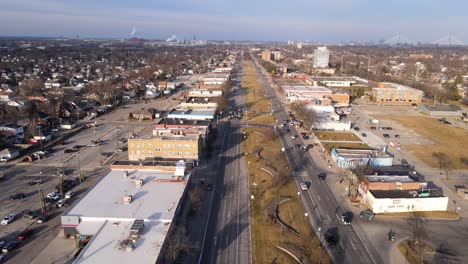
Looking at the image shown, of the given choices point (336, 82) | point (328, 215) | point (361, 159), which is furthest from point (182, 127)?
point (336, 82)

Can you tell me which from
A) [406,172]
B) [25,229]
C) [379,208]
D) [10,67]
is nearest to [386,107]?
[406,172]

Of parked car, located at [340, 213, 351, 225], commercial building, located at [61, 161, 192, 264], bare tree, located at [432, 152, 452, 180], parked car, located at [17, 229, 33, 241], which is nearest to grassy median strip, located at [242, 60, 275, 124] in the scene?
bare tree, located at [432, 152, 452, 180]

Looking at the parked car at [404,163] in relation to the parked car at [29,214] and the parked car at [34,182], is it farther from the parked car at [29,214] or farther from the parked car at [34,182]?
the parked car at [34,182]

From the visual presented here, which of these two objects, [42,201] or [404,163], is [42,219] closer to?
[42,201]

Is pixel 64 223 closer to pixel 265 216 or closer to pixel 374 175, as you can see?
pixel 265 216

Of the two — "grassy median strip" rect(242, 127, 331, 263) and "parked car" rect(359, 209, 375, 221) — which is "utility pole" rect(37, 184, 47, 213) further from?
"parked car" rect(359, 209, 375, 221)
